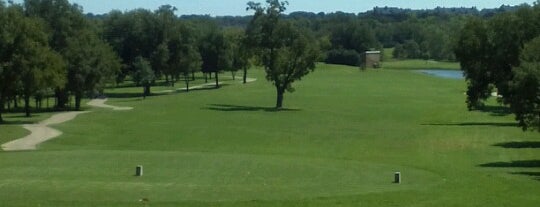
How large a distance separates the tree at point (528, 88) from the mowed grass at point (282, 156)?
6.93 feet

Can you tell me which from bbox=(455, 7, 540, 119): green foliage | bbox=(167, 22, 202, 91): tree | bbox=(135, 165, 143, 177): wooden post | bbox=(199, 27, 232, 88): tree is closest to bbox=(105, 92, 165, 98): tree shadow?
bbox=(167, 22, 202, 91): tree

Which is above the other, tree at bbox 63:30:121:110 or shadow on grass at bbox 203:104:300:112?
tree at bbox 63:30:121:110

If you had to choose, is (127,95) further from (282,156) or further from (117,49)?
(282,156)

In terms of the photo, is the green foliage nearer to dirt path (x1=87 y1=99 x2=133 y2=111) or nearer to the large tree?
the large tree

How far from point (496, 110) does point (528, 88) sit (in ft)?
158

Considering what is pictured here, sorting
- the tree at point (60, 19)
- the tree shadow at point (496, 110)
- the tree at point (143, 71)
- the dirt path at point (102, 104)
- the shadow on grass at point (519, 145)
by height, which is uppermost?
the tree at point (60, 19)

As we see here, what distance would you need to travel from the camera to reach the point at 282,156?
43188mm

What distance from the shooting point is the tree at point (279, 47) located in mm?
90062

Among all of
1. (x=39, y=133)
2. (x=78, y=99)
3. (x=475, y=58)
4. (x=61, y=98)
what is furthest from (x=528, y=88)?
(x=61, y=98)

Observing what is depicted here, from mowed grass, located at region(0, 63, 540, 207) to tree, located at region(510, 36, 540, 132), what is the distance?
2.11 meters

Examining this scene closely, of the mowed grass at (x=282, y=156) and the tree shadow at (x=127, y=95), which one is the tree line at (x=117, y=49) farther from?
the mowed grass at (x=282, y=156)

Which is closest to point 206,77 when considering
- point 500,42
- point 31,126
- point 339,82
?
point 339,82

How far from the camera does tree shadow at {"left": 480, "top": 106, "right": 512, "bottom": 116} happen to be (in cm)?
8432

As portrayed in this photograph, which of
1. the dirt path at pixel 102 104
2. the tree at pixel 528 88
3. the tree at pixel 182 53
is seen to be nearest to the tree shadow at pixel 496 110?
the dirt path at pixel 102 104
